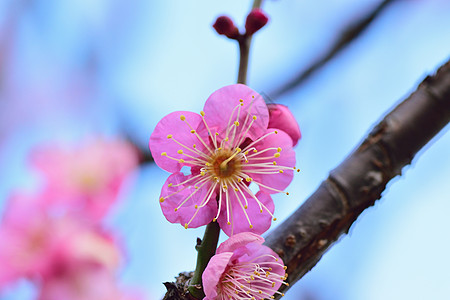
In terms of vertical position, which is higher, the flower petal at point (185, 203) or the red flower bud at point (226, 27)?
the red flower bud at point (226, 27)

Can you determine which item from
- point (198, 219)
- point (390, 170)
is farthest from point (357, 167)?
point (198, 219)

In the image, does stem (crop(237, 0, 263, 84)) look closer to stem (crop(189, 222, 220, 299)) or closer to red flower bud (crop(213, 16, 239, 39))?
red flower bud (crop(213, 16, 239, 39))

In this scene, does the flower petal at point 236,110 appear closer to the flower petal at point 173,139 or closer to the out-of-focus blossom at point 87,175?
the flower petal at point 173,139

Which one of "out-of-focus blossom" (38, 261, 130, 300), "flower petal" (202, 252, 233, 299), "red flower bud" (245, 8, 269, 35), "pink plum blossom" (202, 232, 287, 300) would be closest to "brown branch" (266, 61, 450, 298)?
"pink plum blossom" (202, 232, 287, 300)

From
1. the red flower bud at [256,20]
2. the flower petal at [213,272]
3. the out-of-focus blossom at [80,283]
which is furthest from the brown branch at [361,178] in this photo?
the out-of-focus blossom at [80,283]

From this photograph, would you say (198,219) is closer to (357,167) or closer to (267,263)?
(267,263)

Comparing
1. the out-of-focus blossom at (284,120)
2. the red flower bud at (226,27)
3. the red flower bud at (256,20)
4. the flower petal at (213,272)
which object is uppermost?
the red flower bud at (226,27)

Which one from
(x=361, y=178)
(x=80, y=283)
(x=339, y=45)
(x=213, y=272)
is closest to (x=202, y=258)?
(x=213, y=272)
